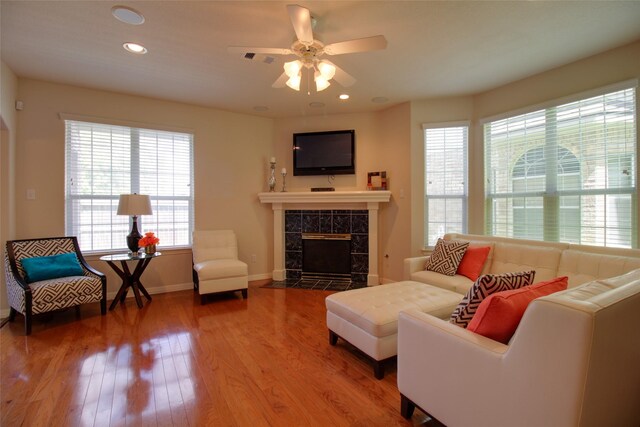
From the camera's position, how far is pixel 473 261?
3137 millimetres

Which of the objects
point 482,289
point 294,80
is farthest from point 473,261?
point 294,80

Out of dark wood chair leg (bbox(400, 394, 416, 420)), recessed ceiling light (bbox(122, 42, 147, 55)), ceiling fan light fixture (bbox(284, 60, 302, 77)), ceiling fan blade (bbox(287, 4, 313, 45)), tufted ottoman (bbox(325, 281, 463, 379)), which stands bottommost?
dark wood chair leg (bbox(400, 394, 416, 420))

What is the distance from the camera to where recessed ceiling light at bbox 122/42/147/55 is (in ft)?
8.86

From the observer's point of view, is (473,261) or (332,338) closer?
(332,338)

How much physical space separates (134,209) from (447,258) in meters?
3.59

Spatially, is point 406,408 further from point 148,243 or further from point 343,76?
point 148,243

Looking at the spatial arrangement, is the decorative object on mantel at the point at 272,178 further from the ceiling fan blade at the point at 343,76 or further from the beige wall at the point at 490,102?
the ceiling fan blade at the point at 343,76

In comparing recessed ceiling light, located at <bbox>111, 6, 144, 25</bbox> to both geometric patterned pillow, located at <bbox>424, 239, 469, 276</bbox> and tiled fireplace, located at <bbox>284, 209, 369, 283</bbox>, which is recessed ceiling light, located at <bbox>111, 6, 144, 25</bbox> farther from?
geometric patterned pillow, located at <bbox>424, 239, 469, 276</bbox>

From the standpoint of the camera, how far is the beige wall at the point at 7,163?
3.12m

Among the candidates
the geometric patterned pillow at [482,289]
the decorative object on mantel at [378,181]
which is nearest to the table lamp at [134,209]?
the decorative object on mantel at [378,181]

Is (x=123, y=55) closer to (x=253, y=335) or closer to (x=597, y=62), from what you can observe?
(x=253, y=335)

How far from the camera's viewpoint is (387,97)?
412 centimetres

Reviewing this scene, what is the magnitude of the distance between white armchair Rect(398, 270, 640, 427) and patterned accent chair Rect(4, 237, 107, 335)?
332 cm

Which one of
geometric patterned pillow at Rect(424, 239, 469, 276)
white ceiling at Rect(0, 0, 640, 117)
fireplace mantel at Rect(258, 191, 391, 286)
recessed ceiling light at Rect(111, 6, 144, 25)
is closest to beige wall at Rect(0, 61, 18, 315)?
white ceiling at Rect(0, 0, 640, 117)
